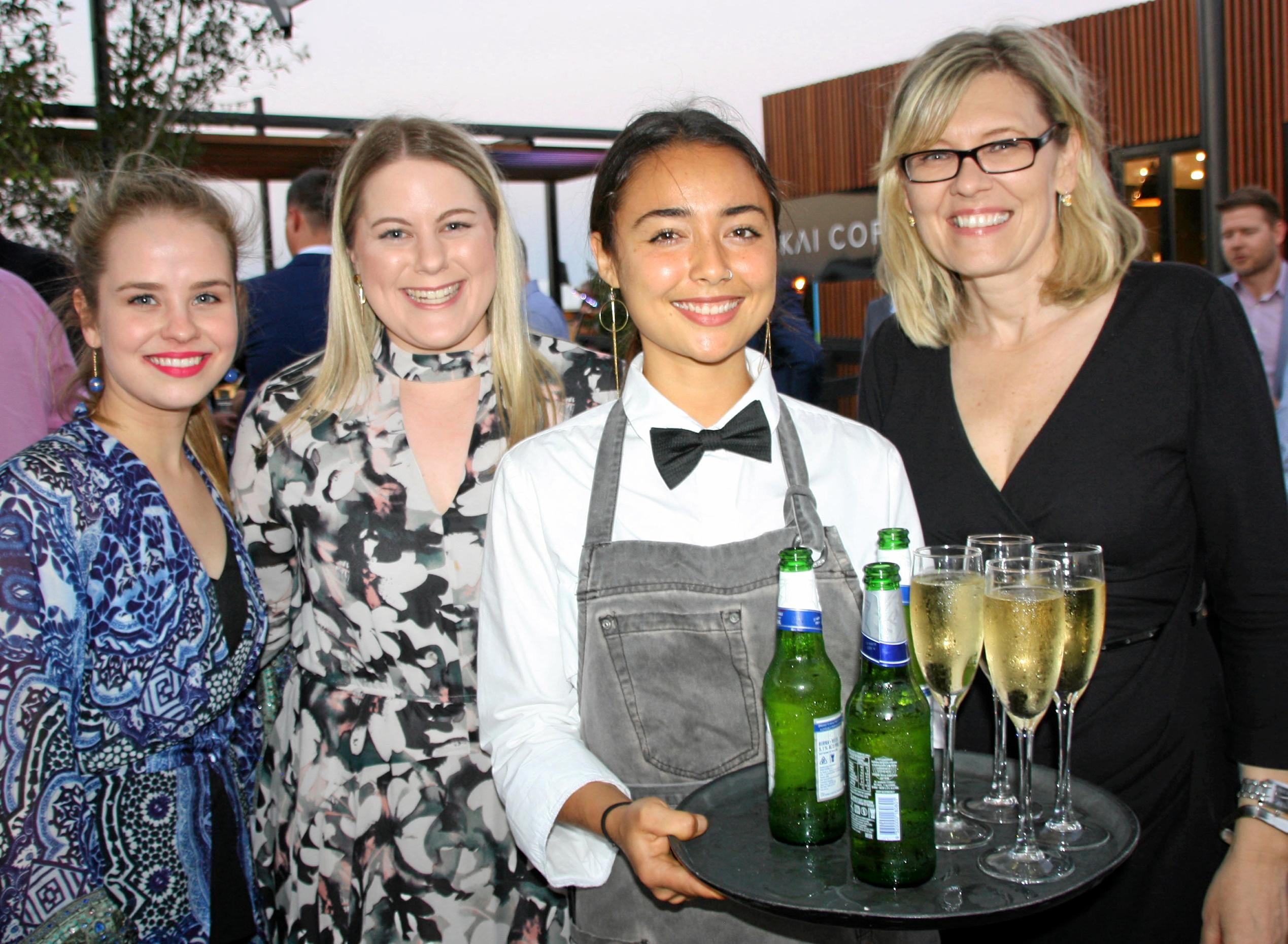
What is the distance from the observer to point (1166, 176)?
10.7m

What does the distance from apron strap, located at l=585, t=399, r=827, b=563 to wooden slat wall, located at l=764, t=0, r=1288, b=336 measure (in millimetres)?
7146

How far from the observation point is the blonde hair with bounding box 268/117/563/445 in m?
2.05

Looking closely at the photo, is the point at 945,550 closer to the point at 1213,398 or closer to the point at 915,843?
the point at 915,843

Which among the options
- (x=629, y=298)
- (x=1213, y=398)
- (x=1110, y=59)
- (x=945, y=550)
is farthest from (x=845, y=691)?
(x=1110, y=59)

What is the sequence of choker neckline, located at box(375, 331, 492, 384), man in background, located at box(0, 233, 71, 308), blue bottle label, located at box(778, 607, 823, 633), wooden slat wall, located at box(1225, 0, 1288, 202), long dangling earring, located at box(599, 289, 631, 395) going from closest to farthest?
blue bottle label, located at box(778, 607, 823, 633) → long dangling earring, located at box(599, 289, 631, 395) → choker neckline, located at box(375, 331, 492, 384) → man in background, located at box(0, 233, 71, 308) → wooden slat wall, located at box(1225, 0, 1288, 202)

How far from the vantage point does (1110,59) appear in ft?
37.2

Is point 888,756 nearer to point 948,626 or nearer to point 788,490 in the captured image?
point 948,626

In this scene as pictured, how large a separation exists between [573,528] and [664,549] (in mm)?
147

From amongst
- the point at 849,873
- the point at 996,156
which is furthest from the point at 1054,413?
the point at 849,873

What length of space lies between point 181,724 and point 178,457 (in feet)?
1.80

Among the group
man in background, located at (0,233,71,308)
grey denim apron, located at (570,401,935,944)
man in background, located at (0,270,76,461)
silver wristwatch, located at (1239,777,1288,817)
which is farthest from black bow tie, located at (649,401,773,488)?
man in background, located at (0,233,71,308)

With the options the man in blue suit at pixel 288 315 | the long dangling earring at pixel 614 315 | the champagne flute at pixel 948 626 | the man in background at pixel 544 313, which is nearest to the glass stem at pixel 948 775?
the champagne flute at pixel 948 626

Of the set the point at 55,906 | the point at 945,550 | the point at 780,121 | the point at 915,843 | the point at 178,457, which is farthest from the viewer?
the point at 780,121

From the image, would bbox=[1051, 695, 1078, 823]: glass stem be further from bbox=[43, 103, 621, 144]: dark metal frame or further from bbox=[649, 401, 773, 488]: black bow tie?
bbox=[43, 103, 621, 144]: dark metal frame
